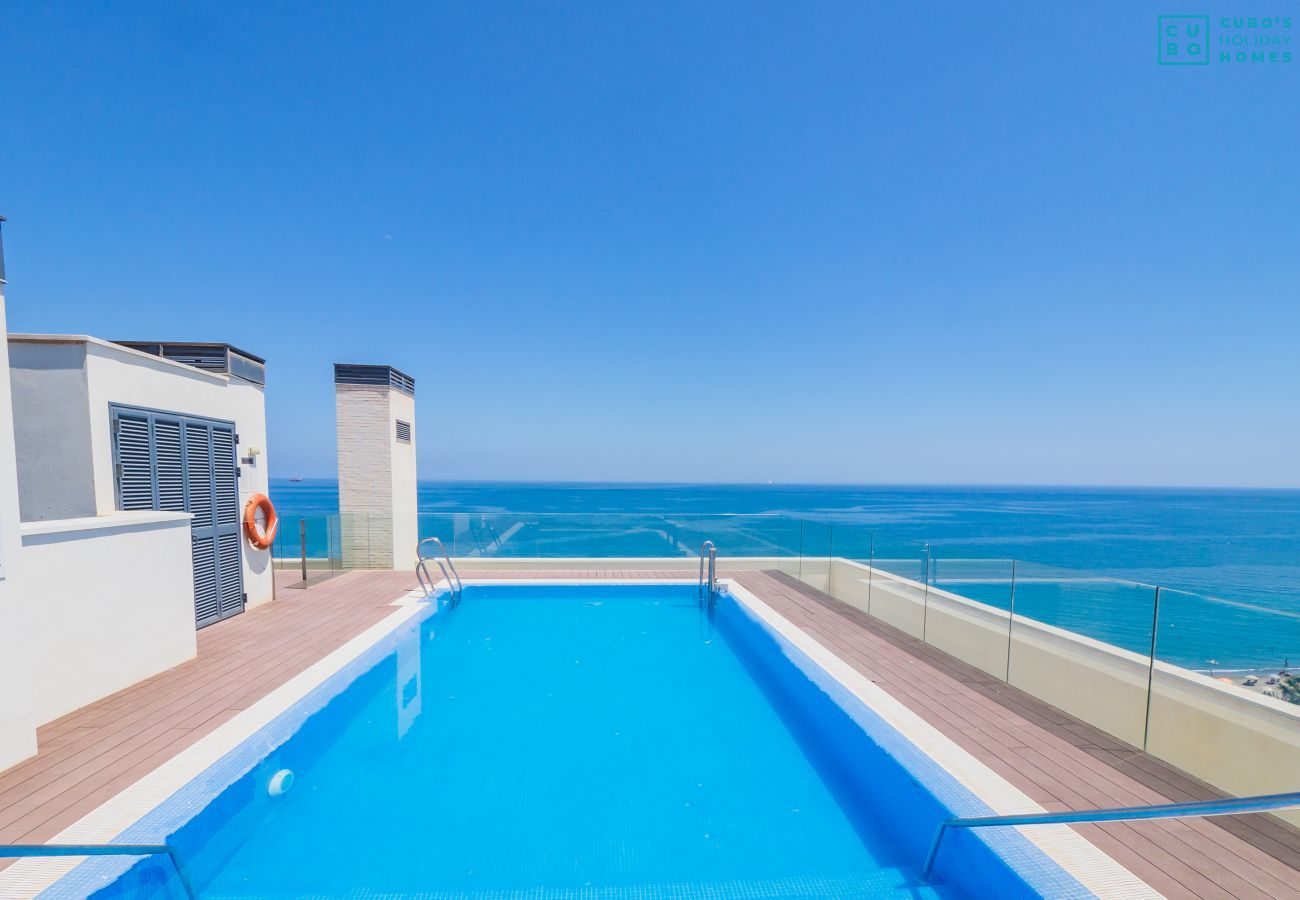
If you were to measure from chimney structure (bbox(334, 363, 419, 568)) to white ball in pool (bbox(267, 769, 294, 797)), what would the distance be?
5.82 meters

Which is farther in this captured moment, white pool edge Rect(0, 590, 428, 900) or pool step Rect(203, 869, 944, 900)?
pool step Rect(203, 869, 944, 900)

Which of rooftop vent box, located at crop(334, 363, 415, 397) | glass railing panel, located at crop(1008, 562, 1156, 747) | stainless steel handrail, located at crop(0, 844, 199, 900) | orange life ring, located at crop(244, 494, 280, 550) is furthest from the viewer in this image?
rooftop vent box, located at crop(334, 363, 415, 397)

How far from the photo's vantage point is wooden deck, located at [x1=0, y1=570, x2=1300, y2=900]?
2.03m

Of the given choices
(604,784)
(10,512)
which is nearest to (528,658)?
(604,784)

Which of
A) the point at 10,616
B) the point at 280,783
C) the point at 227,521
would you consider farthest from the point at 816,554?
the point at 10,616

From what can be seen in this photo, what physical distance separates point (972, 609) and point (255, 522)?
298 inches

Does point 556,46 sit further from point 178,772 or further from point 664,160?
point 178,772

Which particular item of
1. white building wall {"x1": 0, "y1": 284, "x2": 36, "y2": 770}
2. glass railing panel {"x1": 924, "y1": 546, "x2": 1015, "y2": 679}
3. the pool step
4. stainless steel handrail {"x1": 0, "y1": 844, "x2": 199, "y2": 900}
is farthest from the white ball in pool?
glass railing panel {"x1": 924, "y1": 546, "x2": 1015, "y2": 679}

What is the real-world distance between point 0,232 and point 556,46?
8.33 meters

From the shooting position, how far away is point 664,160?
35.3ft

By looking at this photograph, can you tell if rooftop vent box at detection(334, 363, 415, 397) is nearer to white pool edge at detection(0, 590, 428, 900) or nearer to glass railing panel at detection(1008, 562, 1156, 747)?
white pool edge at detection(0, 590, 428, 900)

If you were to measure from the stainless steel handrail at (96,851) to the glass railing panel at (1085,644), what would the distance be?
4.89 m

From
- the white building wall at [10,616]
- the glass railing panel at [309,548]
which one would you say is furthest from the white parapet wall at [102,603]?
the glass railing panel at [309,548]

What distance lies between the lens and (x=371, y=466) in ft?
29.1
